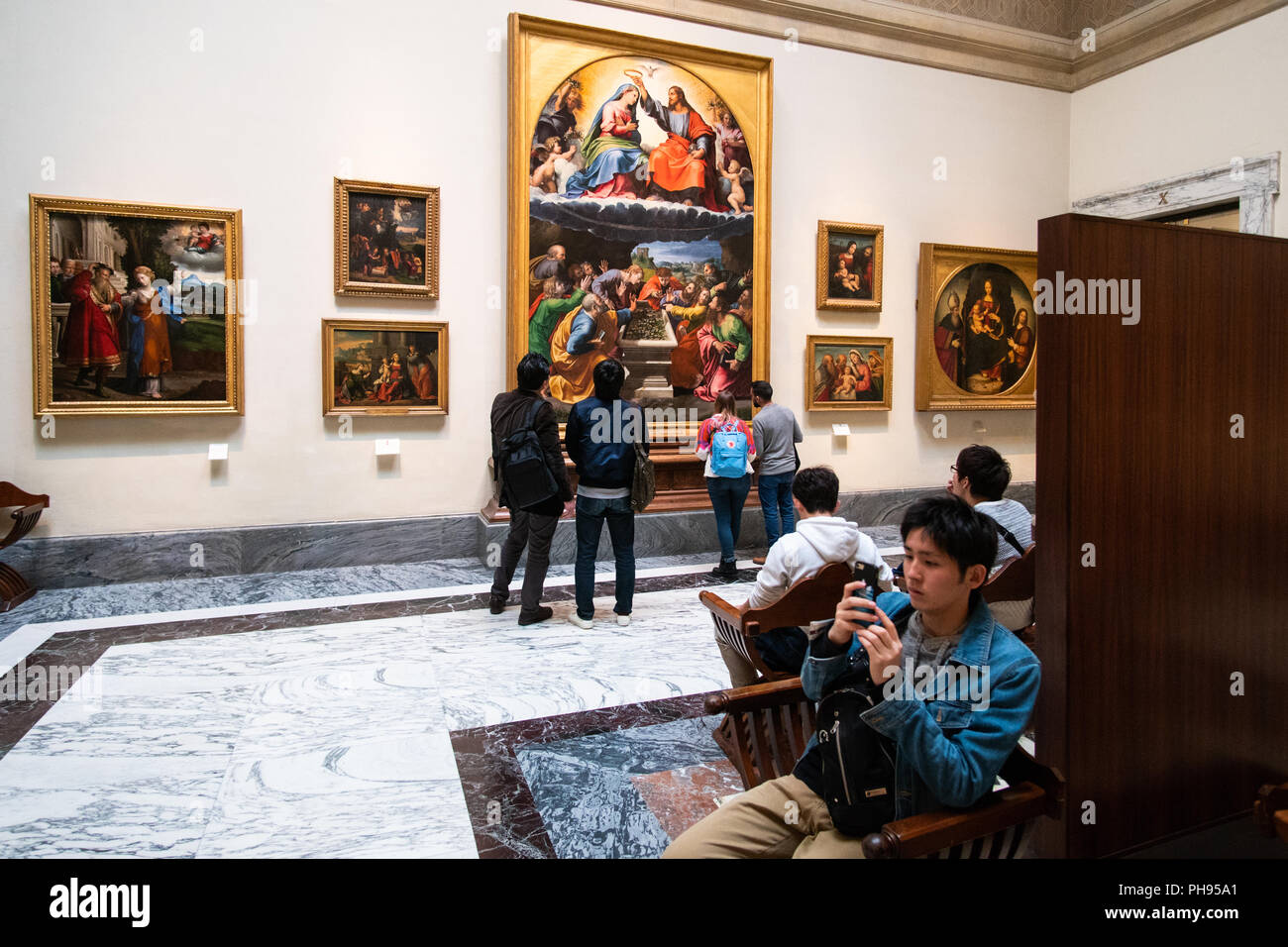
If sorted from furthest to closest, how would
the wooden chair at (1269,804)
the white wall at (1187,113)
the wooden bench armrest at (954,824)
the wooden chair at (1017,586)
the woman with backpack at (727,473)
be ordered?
the white wall at (1187,113) → the woman with backpack at (727,473) → the wooden chair at (1017,586) → the wooden chair at (1269,804) → the wooden bench armrest at (954,824)

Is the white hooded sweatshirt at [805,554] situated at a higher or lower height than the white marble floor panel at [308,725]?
higher

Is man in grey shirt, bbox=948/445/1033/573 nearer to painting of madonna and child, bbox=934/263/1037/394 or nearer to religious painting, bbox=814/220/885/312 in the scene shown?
religious painting, bbox=814/220/885/312

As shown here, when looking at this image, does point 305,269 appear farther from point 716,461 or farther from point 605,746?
point 605,746

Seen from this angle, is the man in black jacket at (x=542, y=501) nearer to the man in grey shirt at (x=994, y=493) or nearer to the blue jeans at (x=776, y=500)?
the blue jeans at (x=776, y=500)

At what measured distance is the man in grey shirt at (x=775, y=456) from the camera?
362 inches

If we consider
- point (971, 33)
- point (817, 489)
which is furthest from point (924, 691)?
point (971, 33)

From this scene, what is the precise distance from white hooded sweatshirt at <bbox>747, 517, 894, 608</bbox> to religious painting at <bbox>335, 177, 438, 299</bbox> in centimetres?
669

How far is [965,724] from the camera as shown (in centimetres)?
234

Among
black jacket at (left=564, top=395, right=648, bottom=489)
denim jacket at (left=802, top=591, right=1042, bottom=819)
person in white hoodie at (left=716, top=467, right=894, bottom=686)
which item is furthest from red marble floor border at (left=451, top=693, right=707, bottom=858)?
black jacket at (left=564, top=395, right=648, bottom=489)

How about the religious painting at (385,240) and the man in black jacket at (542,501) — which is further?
the religious painting at (385,240)

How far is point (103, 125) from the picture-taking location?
8180 millimetres

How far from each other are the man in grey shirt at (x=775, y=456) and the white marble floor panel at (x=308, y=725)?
2.37 meters

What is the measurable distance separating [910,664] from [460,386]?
8.04m

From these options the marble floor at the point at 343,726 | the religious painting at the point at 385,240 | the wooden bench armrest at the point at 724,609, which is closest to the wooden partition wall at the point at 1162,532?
the wooden bench armrest at the point at 724,609
